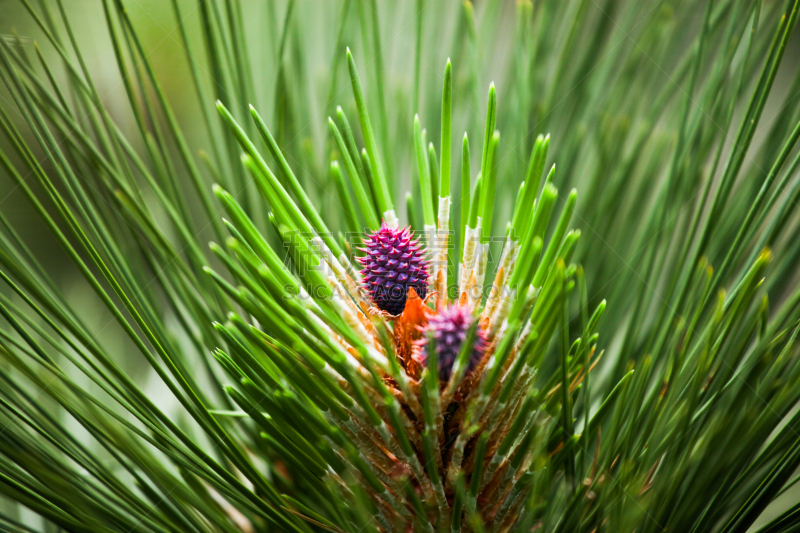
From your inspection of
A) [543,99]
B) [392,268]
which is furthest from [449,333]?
[543,99]

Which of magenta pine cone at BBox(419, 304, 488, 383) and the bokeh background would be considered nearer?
magenta pine cone at BBox(419, 304, 488, 383)

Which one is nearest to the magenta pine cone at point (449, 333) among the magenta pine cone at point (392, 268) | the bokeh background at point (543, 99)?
the magenta pine cone at point (392, 268)

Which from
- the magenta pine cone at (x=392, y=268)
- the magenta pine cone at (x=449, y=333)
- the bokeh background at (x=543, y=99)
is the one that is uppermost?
the bokeh background at (x=543, y=99)

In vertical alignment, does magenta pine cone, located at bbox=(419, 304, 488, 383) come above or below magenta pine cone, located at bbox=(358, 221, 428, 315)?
below

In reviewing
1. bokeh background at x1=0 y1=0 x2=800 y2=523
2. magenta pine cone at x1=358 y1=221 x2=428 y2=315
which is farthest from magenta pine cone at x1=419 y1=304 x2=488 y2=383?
bokeh background at x1=0 y1=0 x2=800 y2=523

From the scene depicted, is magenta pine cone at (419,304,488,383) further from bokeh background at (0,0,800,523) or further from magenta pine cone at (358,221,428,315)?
bokeh background at (0,0,800,523)

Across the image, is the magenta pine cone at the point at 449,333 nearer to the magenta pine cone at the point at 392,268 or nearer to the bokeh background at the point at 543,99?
the magenta pine cone at the point at 392,268

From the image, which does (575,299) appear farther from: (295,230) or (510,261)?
(295,230)

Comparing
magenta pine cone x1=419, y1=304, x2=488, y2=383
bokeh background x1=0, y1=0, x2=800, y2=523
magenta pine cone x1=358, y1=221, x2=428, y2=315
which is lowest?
magenta pine cone x1=419, y1=304, x2=488, y2=383
